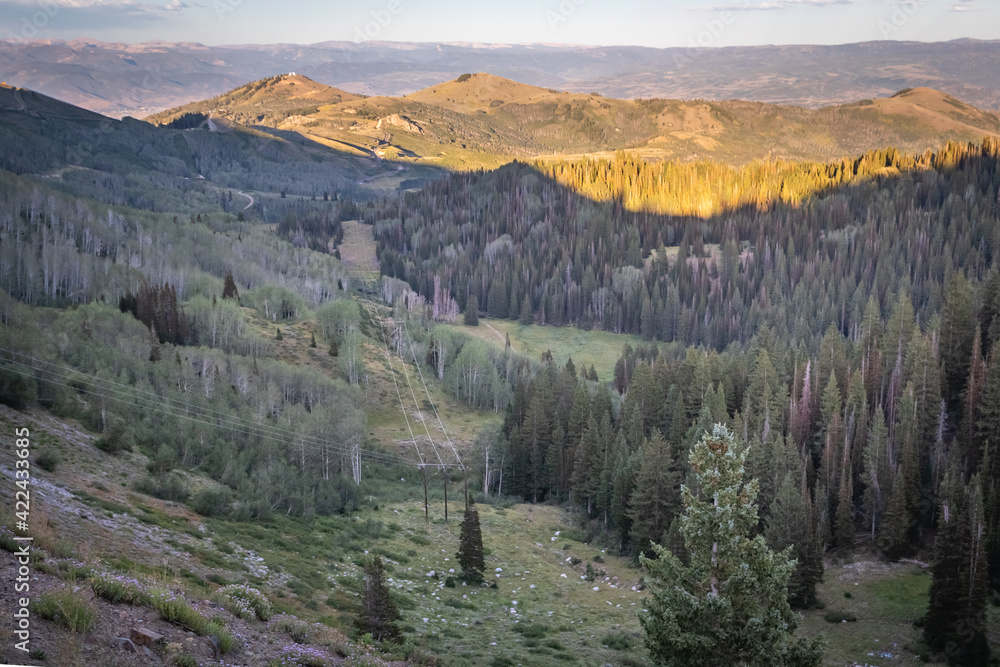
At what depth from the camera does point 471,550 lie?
56156 mm

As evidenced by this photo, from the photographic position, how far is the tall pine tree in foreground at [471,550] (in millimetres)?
55312

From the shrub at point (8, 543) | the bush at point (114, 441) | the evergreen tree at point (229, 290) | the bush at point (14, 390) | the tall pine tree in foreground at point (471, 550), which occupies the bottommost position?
the tall pine tree in foreground at point (471, 550)

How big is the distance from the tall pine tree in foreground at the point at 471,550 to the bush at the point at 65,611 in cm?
3510

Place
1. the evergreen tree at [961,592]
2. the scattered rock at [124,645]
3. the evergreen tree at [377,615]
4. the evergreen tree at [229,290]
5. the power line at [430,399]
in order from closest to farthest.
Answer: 1. the scattered rock at [124,645]
2. the evergreen tree at [377,615]
3. the evergreen tree at [961,592]
4. the power line at [430,399]
5. the evergreen tree at [229,290]

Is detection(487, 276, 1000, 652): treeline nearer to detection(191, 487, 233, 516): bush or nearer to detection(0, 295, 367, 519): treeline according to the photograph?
detection(0, 295, 367, 519): treeline

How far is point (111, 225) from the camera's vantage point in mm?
161250

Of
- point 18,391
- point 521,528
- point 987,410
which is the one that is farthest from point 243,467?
point 987,410

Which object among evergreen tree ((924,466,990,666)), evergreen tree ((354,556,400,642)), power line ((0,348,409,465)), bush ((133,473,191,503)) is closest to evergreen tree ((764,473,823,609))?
evergreen tree ((924,466,990,666))

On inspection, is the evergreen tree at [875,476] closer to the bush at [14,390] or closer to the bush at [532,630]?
the bush at [532,630]

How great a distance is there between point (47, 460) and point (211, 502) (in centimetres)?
1020

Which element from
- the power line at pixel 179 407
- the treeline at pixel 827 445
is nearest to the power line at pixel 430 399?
the treeline at pixel 827 445

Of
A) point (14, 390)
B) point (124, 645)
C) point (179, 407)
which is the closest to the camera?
point (124, 645)

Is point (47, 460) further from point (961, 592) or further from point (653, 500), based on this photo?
point (961, 592)

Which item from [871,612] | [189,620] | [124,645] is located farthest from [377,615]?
[871,612]
